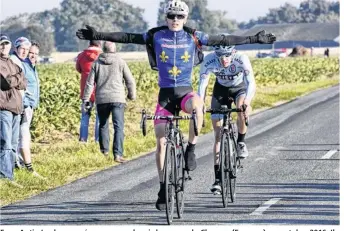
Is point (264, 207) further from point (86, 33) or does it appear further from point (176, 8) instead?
point (86, 33)

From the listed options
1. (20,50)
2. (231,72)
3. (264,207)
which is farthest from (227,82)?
(20,50)

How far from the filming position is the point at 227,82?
1215 cm

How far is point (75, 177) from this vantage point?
14.5m

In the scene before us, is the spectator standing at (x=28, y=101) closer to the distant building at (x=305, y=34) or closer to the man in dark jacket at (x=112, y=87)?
the man in dark jacket at (x=112, y=87)

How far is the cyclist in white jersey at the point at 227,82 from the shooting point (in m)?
11.5

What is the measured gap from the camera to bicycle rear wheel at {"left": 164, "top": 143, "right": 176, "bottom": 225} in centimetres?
992

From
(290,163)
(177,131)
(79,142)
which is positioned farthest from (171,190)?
(79,142)

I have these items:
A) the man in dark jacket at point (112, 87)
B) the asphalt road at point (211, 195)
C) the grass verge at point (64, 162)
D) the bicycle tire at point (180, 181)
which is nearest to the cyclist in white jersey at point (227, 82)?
the asphalt road at point (211, 195)

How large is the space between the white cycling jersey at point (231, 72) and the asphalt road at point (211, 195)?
1.29 metres

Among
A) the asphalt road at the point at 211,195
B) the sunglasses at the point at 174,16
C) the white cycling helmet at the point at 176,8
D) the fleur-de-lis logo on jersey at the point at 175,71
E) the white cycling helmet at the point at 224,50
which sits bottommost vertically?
the asphalt road at the point at 211,195

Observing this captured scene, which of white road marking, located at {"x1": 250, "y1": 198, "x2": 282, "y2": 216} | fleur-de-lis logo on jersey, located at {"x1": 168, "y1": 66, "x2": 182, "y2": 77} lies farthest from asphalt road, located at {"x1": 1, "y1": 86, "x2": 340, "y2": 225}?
fleur-de-lis logo on jersey, located at {"x1": 168, "y1": 66, "x2": 182, "y2": 77}

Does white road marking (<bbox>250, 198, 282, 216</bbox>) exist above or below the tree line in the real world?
above

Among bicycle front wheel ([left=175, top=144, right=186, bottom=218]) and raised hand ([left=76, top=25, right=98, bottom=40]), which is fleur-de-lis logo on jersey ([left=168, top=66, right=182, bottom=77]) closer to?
bicycle front wheel ([left=175, top=144, right=186, bottom=218])
